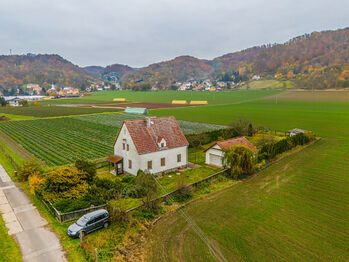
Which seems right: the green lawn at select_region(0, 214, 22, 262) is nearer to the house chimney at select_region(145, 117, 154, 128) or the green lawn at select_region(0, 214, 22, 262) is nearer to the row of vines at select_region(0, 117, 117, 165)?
the house chimney at select_region(145, 117, 154, 128)

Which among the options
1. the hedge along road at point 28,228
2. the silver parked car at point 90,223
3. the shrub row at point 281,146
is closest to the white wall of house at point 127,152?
the silver parked car at point 90,223

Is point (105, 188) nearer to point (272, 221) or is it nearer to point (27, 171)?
point (27, 171)

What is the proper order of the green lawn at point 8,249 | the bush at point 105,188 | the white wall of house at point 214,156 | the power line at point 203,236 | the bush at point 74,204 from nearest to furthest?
the green lawn at point 8,249
the power line at point 203,236
the bush at point 74,204
the bush at point 105,188
the white wall of house at point 214,156

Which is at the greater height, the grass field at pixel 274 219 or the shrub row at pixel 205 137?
the shrub row at pixel 205 137

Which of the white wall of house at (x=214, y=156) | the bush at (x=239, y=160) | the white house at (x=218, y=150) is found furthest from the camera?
the white wall of house at (x=214, y=156)

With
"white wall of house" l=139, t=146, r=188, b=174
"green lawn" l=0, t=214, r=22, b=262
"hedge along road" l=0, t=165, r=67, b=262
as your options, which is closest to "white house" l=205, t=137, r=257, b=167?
"white wall of house" l=139, t=146, r=188, b=174

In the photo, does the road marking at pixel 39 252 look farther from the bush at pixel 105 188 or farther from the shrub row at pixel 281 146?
the shrub row at pixel 281 146

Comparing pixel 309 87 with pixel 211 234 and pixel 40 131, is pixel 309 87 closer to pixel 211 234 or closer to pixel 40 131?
→ pixel 40 131

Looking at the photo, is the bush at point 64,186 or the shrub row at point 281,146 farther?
the shrub row at point 281,146
